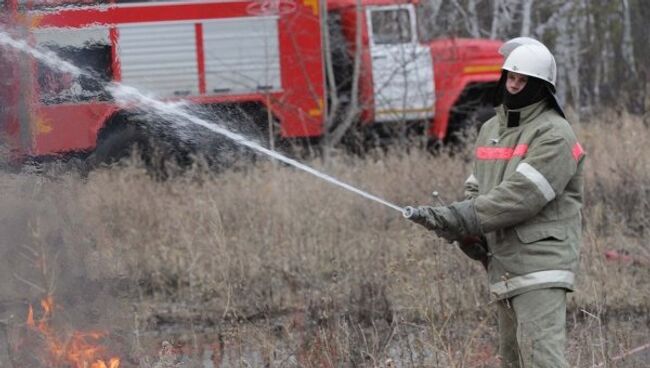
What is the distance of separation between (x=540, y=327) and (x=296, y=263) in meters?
3.32

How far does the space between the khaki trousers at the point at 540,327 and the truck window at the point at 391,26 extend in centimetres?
802

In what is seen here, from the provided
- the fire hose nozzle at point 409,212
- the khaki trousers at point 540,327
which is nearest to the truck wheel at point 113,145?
the fire hose nozzle at point 409,212

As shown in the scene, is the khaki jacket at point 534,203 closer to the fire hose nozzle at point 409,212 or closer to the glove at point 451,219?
the glove at point 451,219

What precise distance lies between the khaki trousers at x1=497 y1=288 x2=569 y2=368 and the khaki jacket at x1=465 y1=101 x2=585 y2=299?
4 centimetres

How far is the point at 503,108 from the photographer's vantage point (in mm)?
4137

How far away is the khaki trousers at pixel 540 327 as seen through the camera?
393 centimetres

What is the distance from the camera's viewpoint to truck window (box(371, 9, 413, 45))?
38.9 ft

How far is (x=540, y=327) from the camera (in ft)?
13.0

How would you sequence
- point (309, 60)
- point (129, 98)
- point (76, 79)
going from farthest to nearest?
point (309, 60) → point (129, 98) → point (76, 79)

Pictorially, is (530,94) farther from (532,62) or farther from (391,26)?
(391,26)

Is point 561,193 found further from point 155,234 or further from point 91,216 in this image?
point 155,234

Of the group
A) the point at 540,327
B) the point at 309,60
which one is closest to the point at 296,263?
the point at 540,327

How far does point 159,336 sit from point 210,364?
3.34 ft

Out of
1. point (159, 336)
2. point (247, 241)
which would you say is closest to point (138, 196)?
point (247, 241)
